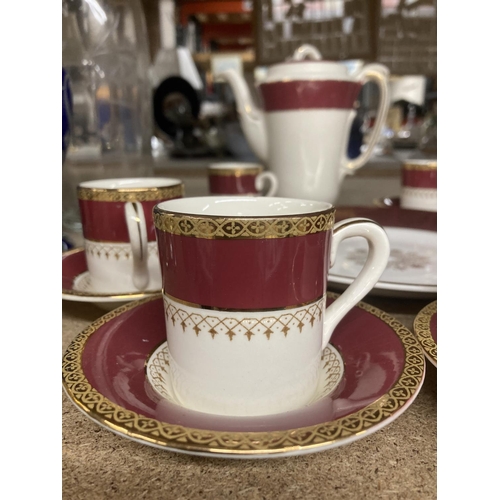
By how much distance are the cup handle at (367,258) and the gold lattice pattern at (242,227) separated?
0.13 ft

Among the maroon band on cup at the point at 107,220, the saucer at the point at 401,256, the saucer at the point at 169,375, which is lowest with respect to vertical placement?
the saucer at the point at 169,375

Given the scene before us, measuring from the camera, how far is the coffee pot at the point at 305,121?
640mm

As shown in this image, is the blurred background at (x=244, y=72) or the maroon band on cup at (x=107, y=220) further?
the blurred background at (x=244, y=72)

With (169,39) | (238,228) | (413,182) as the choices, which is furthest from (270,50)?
(238,228)

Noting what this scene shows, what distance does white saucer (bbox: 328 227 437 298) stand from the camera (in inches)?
16.9

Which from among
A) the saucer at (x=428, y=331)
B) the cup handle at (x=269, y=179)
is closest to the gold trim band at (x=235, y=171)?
the cup handle at (x=269, y=179)

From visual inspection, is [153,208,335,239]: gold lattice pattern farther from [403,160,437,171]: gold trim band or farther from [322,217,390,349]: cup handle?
[403,160,437,171]: gold trim band

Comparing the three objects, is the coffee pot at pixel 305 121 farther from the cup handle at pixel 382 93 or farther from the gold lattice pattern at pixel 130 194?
the gold lattice pattern at pixel 130 194

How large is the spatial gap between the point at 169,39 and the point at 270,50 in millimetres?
395

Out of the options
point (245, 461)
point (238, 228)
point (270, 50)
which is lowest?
point (245, 461)

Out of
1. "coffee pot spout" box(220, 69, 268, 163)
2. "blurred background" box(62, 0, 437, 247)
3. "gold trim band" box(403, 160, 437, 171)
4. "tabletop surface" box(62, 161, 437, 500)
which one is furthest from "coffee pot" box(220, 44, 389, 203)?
"tabletop surface" box(62, 161, 437, 500)

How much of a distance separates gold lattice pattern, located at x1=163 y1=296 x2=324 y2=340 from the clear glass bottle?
1.66ft

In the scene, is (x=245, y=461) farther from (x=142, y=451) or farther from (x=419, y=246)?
(x=419, y=246)

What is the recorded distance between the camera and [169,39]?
5.54 ft
